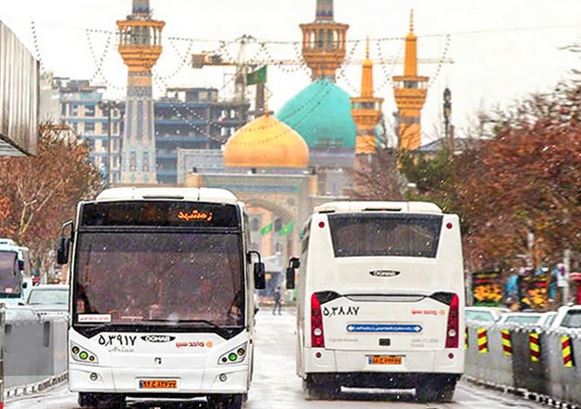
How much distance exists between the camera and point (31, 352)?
3045 centimetres

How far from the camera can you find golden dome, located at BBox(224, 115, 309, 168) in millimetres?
141750

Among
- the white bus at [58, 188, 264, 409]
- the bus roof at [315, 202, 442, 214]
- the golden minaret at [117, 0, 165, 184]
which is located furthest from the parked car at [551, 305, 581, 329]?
the golden minaret at [117, 0, 165, 184]

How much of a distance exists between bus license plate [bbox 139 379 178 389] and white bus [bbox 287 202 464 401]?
14.9ft

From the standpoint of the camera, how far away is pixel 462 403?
91.4 feet

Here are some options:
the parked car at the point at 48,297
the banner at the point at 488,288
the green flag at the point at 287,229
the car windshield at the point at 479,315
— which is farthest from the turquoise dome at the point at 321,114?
the car windshield at the point at 479,315

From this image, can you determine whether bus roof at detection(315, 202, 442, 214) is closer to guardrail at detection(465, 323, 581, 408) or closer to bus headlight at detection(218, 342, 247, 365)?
guardrail at detection(465, 323, 581, 408)

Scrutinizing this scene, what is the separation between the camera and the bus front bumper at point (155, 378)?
22969 mm

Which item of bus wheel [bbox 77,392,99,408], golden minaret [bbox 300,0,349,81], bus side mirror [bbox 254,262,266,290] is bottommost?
bus wheel [bbox 77,392,99,408]

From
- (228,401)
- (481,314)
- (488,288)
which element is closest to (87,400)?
(228,401)

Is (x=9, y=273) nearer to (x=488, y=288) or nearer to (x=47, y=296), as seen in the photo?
(x=47, y=296)

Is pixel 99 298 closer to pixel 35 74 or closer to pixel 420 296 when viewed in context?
pixel 420 296

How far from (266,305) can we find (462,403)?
3239 inches

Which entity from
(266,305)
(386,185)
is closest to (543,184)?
(386,185)

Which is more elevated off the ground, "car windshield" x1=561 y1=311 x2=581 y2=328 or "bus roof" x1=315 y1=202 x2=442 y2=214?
"bus roof" x1=315 y1=202 x2=442 y2=214
